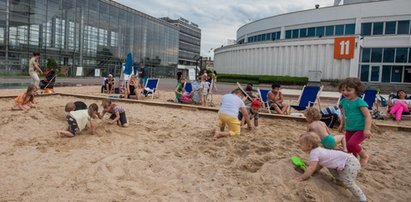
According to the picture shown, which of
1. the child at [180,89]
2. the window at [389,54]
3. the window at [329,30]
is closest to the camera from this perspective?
the child at [180,89]

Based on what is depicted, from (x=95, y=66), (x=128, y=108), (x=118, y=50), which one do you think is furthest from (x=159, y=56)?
(x=128, y=108)

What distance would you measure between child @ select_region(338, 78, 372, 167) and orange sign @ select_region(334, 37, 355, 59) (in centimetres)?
2639

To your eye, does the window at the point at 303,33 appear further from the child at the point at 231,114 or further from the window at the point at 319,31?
the child at the point at 231,114

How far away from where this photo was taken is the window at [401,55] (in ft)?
90.5

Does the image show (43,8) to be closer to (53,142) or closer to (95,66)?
(95,66)

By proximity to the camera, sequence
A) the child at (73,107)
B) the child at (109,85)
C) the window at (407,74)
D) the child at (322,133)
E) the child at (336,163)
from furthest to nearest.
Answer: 1. the window at (407,74)
2. the child at (109,85)
3. the child at (73,107)
4. the child at (322,133)
5. the child at (336,163)

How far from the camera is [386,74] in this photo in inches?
1133

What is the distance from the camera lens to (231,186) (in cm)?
360

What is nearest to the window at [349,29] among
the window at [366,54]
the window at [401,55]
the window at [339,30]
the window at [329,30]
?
the window at [339,30]

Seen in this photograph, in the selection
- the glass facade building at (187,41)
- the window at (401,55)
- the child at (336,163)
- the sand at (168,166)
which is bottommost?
the sand at (168,166)

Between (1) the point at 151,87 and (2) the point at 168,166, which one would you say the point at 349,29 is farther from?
Answer: (2) the point at 168,166

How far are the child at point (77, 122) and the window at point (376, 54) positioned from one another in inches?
1146

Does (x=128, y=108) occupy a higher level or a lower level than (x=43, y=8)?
lower

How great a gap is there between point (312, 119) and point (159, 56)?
55704mm
